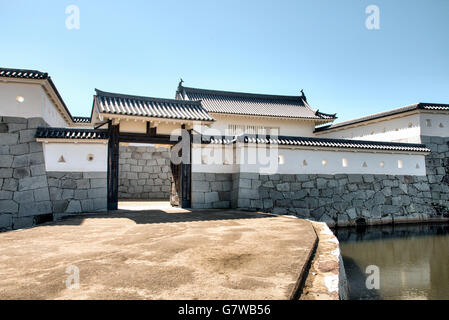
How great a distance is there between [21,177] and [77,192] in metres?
1.61

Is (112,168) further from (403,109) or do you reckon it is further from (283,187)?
(403,109)

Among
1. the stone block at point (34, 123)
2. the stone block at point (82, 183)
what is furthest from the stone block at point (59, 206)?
the stone block at point (34, 123)

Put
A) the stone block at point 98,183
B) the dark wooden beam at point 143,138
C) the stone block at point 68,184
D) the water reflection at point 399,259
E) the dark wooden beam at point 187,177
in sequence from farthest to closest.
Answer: the dark wooden beam at point 187,177, the dark wooden beam at point 143,138, the stone block at point 98,183, the stone block at point 68,184, the water reflection at point 399,259

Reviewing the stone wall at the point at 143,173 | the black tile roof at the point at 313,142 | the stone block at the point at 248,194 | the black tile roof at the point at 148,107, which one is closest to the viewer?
the black tile roof at the point at 148,107

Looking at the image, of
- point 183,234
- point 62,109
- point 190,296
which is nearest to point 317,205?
point 183,234

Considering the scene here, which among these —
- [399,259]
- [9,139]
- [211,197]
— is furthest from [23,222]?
[399,259]

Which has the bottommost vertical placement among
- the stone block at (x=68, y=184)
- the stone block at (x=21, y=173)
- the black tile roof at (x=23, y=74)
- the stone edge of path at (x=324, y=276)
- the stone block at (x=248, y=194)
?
the stone edge of path at (x=324, y=276)

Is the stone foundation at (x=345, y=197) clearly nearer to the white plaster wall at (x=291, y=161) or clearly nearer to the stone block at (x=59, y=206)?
the white plaster wall at (x=291, y=161)

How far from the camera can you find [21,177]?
343 inches

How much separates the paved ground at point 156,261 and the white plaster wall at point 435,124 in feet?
37.3

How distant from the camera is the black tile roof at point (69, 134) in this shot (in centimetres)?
895

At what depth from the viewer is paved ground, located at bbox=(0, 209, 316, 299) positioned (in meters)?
2.59

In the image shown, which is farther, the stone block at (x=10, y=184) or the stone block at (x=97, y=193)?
the stone block at (x=97, y=193)
